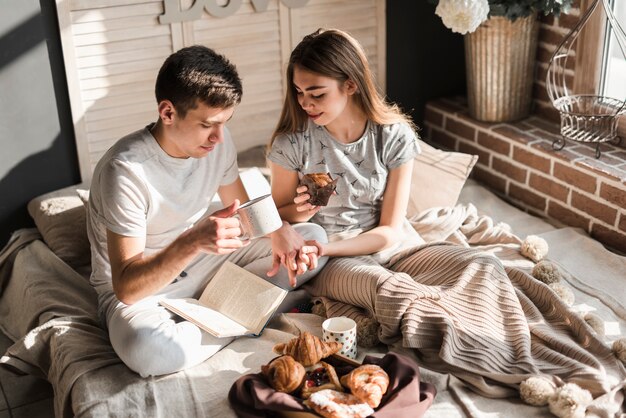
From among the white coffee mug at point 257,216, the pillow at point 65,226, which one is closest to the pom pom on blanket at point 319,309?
the white coffee mug at point 257,216

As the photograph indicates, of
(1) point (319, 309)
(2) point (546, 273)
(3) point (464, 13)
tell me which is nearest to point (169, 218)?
(1) point (319, 309)

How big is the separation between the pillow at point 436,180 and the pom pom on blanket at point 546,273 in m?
0.55

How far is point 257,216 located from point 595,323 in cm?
110

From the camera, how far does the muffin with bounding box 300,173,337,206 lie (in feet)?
7.93

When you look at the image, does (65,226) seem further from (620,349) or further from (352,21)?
(620,349)

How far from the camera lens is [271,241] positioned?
8.23 feet

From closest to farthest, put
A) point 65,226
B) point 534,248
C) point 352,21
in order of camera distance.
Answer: point 534,248, point 65,226, point 352,21

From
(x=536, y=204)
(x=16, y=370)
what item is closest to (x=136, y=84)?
(x=16, y=370)

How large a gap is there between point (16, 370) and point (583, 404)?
164 centimetres

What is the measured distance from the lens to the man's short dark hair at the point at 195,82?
2.07 meters

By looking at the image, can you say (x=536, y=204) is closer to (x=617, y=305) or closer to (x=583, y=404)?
(x=617, y=305)

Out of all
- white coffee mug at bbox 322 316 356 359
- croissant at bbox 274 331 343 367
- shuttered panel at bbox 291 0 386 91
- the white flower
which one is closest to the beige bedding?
white coffee mug at bbox 322 316 356 359

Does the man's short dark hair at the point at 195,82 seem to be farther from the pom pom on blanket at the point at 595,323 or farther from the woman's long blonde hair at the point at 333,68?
the pom pom on blanket at the point at 595,323

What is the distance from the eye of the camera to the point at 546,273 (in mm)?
2633
